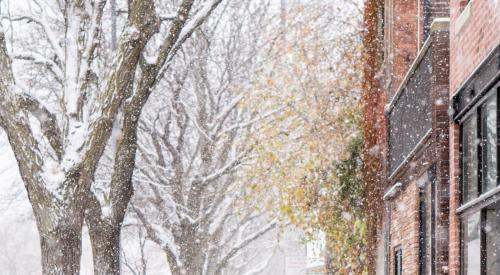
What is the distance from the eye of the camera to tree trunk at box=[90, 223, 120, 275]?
51.0ft

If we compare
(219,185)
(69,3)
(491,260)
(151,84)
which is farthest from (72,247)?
(219,185)

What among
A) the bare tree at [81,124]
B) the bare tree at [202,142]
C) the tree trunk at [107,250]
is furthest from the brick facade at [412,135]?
the bare tree at [202,142]

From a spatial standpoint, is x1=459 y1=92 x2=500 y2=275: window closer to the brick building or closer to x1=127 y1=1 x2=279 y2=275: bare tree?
the brick building

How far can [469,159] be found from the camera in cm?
955

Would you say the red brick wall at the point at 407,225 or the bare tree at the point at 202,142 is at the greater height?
the bare tree at the point at 202,142

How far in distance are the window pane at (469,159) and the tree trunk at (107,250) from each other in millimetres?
7335

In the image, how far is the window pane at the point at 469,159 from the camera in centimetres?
920

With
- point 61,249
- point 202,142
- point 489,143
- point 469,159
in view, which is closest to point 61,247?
point 61,249

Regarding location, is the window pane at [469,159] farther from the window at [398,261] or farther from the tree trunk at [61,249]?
the tree trunk at [61,249]

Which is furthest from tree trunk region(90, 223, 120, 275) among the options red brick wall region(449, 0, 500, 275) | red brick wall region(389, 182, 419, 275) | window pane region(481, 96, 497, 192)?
window pane region(481, 96, 497, 192)

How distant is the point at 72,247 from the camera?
44.0 feet

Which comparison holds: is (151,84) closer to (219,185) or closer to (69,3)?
(69,3)

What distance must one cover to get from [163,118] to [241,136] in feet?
7.70

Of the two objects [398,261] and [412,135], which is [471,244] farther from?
[398,261]
